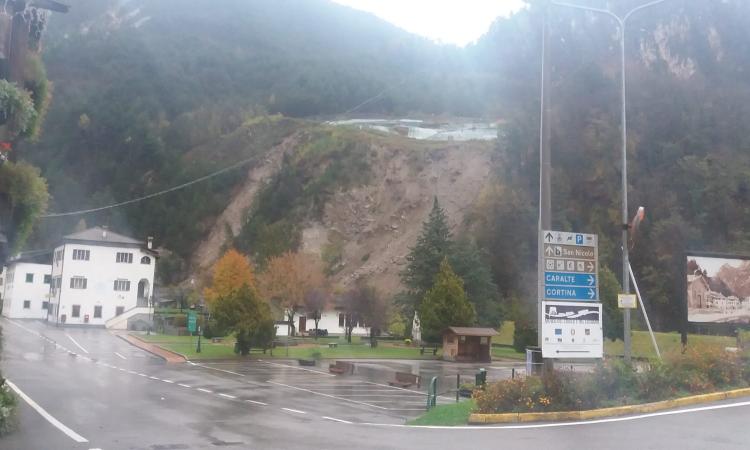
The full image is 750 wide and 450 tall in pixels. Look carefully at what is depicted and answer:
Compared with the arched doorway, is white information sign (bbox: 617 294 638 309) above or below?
below

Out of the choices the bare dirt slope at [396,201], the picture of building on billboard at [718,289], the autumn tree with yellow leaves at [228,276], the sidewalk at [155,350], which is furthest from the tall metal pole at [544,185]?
the bare dirt slope at [396,201]

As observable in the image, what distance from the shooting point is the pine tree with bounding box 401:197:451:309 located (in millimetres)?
56375

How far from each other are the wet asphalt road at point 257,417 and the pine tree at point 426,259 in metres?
27.8

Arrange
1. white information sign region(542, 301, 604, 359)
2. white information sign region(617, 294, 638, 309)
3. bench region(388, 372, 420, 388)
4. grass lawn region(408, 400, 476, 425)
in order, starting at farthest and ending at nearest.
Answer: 1. bench region(388, 372, 420, 388)
2. white information sign region(617, 294, 638, 309)
3. white information sign region(542, 301, 604, 359)
4. grass lawn region(408, 400, 476, 425)

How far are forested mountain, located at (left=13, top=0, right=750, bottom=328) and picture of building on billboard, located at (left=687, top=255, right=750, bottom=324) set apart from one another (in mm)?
888

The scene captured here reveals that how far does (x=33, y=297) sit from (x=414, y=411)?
67159 millimetres

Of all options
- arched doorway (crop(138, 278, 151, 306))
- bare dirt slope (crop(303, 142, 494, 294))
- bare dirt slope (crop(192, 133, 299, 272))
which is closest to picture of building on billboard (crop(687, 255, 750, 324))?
arched doorway (crop(138, 278, 151, 306))

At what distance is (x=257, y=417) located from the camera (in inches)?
558

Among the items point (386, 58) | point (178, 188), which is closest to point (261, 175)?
point (178, 188)

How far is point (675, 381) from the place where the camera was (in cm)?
1367

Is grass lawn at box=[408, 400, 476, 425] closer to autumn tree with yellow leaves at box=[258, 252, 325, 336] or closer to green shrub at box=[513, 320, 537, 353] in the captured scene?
green shrub at box=[513, 320, 537, 353]

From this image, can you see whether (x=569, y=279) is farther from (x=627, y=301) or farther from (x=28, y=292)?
(x=28, y=292)

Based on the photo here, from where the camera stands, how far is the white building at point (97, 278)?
200 ft

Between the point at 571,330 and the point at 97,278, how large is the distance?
56.6 metres
